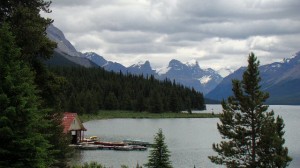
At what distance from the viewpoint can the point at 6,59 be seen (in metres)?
24.9

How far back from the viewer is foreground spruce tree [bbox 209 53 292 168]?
3902cm

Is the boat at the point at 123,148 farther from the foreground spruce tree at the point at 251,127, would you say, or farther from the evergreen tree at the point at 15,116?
the evergreen tree at the point at 15,116

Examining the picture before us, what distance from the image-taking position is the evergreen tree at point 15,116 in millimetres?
23484

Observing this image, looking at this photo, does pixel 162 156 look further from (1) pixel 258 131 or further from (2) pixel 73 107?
(2) pixel 73 107

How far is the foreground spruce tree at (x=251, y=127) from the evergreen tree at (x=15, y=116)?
2068 cm

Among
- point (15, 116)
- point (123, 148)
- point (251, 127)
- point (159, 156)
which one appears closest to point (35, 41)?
point (15, 116)

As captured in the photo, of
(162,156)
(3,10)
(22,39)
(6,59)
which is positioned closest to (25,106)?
(6,59)

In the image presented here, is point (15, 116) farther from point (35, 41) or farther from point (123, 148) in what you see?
point (123, 148)

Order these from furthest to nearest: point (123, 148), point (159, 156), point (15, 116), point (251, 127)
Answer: point (123, 148)
point (251, 127)
point (159, 156)
point (15, 116)

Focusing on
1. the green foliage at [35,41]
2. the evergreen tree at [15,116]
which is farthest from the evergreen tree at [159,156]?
the evergreen tree at [15,116]

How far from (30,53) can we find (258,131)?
20504mm

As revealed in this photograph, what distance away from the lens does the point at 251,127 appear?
40719 mm

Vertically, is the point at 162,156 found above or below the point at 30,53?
below

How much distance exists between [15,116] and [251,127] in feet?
76.5
